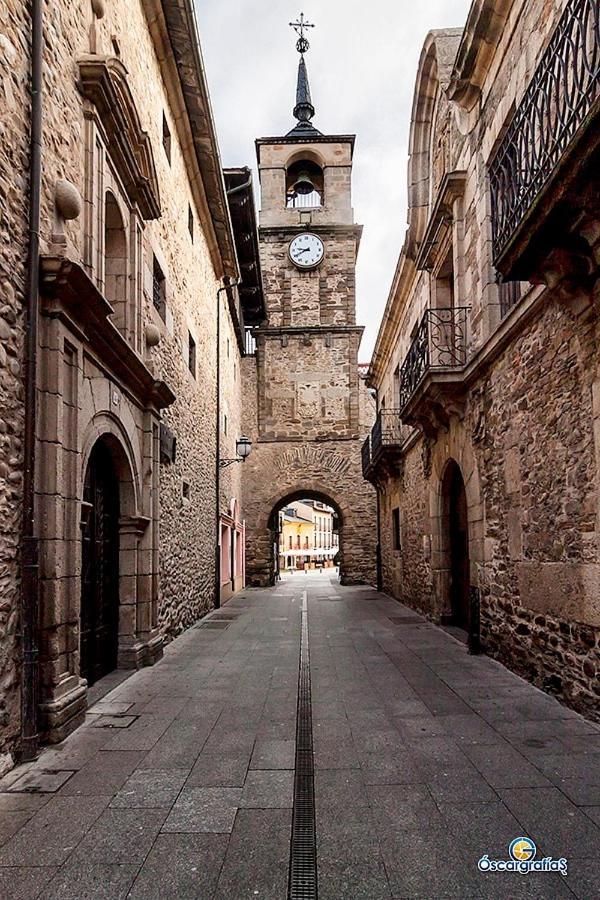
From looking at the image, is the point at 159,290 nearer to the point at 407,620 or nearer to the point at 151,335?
the point at 151,335

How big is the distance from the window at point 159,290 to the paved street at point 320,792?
4.98m

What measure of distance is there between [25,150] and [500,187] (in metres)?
3.93

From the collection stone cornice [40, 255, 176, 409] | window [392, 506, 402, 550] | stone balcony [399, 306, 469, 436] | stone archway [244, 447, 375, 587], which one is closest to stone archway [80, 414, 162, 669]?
stone cornice [40, 255, 176, 409]

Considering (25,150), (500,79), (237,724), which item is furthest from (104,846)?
(500,79)

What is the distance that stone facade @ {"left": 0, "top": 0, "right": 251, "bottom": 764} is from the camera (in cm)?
441

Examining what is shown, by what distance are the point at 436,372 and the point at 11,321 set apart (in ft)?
18.8

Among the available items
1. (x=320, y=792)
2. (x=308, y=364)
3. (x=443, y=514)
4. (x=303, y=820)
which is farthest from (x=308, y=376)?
(x=303, y=820)

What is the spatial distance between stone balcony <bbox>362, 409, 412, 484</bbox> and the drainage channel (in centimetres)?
982

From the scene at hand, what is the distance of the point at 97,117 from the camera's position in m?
6.01

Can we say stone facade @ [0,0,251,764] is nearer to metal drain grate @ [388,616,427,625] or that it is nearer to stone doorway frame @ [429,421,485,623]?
metal drain grate @ [388,616,427,625]

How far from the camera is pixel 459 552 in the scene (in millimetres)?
10484

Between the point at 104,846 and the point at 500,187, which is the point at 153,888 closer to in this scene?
the point at 104,846

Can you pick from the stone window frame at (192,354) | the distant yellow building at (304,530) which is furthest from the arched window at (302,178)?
the distant yellow building at (304,530)

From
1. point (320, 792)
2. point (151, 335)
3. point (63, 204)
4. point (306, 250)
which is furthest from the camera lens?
point (306, 250)
